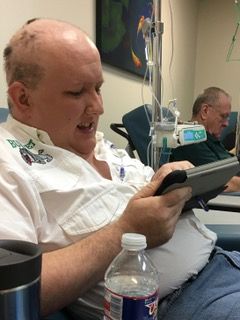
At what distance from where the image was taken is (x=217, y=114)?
9.52 ft

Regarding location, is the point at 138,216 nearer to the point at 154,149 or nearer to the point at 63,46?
the point at 63,46

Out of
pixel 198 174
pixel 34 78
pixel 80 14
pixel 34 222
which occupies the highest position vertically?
pixel 80 14

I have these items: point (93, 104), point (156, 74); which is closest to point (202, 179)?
point (93, 104)

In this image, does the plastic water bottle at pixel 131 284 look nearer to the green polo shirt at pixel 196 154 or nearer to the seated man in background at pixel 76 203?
the seated man in background at pixel 76 203

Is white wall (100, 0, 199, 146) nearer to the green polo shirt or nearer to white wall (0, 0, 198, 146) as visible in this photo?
white wall (0, 0, 198, 146)

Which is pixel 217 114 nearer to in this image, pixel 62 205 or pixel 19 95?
pixel 19 95

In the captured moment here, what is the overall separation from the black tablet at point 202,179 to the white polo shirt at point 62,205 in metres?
0.08

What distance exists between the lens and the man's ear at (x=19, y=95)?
1.04 meters

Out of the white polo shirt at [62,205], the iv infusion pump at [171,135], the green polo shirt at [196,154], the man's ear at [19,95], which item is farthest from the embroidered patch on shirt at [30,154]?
the green polo shirt at [196,154]

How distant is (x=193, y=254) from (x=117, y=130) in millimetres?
1451

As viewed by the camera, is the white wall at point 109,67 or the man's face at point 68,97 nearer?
the man's face at point 68,97

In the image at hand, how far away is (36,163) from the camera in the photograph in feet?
3.08

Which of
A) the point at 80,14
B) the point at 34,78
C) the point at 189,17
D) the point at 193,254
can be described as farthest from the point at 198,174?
the point at 189,17

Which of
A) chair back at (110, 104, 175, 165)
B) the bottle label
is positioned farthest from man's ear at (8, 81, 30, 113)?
chair back at (110, 104, 175, 165)
